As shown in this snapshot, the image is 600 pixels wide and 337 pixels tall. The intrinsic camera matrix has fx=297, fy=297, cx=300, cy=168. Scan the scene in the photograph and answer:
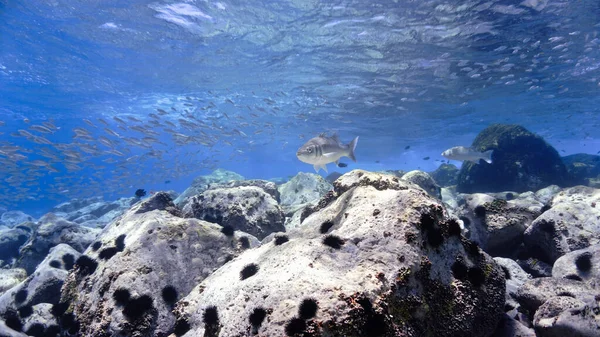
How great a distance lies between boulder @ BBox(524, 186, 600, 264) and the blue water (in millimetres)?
12886

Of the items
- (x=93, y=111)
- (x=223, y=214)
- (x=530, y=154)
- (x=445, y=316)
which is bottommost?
(x=445, y=316)

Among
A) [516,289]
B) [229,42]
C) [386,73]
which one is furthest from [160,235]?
[386,73]

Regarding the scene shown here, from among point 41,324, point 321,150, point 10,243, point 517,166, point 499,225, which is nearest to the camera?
point 41,324

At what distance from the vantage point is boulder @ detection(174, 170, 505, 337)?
2.08 metres

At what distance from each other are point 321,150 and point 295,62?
1721 centimetres

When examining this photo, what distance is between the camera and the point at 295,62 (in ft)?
73.1

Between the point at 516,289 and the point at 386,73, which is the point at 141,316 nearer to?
the point at 516,289

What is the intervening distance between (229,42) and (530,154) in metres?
19.6

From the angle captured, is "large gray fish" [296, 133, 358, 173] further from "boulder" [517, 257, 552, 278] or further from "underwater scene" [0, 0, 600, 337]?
"boulder" [517, 257, 552, 278]

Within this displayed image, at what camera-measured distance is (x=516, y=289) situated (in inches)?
146

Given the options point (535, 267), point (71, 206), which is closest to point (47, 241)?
point (535, 267)

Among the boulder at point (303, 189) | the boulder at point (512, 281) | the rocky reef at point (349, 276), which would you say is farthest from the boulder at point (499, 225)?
the boulder at point (303, 189)

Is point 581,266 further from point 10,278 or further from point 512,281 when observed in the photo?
point 10,278

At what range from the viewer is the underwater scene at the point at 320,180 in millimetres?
2539
